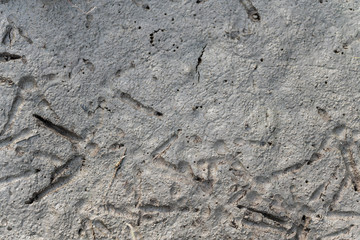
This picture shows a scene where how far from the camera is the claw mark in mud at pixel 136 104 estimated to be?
147 cm

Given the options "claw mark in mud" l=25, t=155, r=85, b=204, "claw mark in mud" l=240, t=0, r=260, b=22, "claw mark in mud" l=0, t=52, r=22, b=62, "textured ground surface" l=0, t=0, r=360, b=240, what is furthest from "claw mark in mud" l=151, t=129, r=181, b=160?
"claw mark in mud" l=0, t=52, r=22, b=62

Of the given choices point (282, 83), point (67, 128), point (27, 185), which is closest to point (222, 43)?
point (282, 83)

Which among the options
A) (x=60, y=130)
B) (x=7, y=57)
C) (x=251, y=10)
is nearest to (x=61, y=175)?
(x=60, y=130)

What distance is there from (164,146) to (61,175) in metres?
0.41

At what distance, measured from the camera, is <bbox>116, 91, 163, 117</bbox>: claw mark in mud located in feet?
4.81

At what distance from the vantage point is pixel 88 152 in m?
1.46

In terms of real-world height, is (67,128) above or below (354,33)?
above

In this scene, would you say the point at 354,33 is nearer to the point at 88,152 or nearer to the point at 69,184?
the point at 88,152

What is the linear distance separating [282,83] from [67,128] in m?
0.84

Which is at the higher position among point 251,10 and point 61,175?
point 251,10

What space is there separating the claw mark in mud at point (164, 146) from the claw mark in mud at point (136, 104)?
0.10 m

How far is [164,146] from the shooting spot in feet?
4.79

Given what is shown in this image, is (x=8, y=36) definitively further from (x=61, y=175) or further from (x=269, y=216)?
(x=269, y=216)

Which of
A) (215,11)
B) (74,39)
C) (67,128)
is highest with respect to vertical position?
(74,39)
